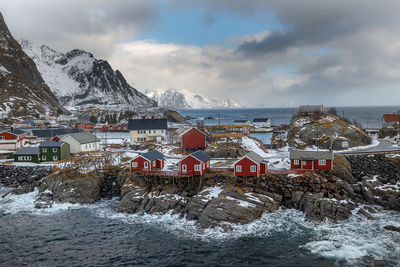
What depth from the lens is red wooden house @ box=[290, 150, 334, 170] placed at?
4553 cm

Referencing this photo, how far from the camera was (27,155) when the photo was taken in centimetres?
6719

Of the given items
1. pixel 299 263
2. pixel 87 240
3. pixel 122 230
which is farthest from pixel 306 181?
pixel 87 240

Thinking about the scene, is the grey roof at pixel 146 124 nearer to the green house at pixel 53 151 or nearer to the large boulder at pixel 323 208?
the green house at pixel 53 151

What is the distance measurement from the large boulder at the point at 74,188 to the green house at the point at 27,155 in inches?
799

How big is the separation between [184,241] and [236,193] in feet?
37.1

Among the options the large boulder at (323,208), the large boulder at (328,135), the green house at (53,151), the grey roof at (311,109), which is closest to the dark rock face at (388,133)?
the large boulder at (328,135)

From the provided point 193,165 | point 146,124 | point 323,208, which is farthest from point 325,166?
point 146,124

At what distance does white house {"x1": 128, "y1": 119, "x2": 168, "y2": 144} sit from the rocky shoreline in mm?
31843

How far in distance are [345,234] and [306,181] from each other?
37.9ft

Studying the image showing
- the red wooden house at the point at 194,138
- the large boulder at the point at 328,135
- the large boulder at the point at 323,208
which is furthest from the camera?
the large boulder at the point at 328,135

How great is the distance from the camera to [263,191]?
4144cm

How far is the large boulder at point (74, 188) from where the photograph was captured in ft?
149

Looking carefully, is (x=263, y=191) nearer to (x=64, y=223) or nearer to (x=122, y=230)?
(x=122, y=230)

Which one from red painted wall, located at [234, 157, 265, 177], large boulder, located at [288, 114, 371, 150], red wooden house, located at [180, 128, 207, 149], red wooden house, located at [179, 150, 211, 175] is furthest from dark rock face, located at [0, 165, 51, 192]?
large boulder, located at [288, 114, 371, 150]
